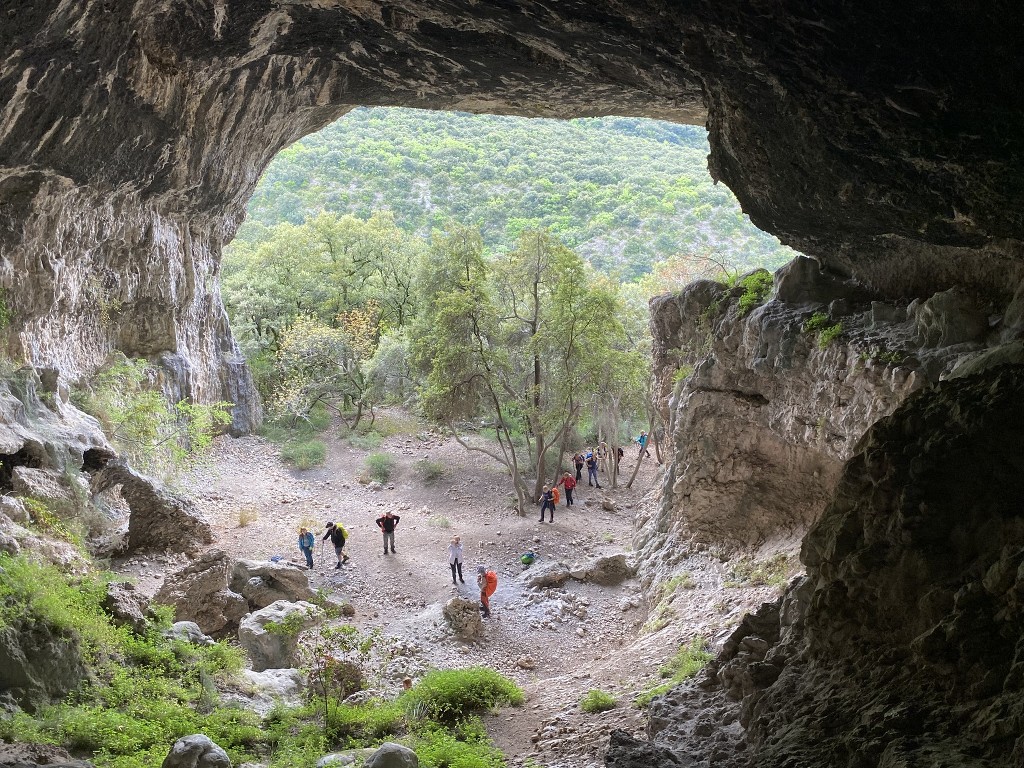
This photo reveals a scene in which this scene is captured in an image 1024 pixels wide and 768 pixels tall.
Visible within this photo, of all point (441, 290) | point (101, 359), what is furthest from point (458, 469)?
point (101, 359)

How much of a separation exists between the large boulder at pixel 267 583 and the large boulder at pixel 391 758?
7.71 metres

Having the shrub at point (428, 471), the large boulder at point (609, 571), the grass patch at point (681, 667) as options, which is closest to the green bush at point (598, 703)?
the grass patch at point (681, 667)

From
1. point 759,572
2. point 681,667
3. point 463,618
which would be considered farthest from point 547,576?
point 681,667

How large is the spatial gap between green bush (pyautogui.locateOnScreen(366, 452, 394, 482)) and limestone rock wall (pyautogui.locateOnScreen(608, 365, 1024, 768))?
18.7 metres

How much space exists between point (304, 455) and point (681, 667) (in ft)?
61.7

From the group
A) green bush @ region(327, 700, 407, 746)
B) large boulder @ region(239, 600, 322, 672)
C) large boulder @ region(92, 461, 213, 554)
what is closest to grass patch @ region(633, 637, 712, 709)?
green bush @ region(327, 700, 407, 746)

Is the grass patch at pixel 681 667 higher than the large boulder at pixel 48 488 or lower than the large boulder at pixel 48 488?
higher

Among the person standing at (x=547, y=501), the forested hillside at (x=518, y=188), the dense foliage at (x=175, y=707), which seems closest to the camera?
the dense foliage at (x=175, y=707)

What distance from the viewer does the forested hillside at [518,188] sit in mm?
51000

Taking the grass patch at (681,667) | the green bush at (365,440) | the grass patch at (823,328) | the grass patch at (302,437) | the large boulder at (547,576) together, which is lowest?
the grass patch at (302,437)

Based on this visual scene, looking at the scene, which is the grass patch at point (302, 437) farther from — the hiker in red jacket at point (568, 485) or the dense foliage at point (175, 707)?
the dense foliage at point (175, 707)

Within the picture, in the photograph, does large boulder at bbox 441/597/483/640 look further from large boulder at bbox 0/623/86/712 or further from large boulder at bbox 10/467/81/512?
large boulder at bbox 10/467/81/512

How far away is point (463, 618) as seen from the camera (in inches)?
553

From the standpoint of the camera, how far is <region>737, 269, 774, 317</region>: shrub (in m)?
12.7
